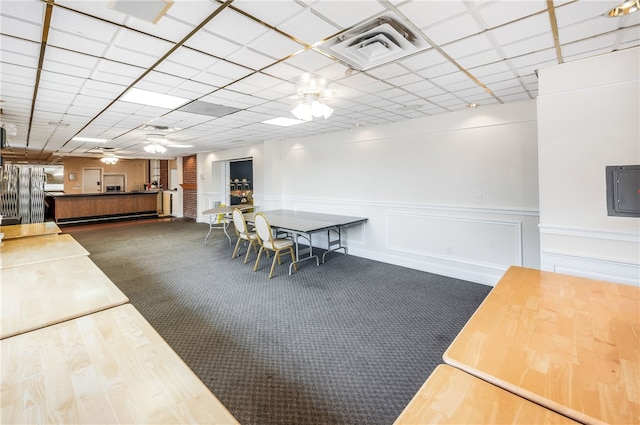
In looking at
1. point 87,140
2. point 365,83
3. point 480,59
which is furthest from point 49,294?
point 87,140

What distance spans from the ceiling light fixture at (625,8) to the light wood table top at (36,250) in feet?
14.1

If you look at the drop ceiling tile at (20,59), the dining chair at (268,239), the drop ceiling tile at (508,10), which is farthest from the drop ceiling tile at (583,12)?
the dining chair at (268,239)

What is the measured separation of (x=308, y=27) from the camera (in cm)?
182

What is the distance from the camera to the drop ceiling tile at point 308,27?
5.64 feet

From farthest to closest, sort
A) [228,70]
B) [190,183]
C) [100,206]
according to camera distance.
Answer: [190,183] → [100,206] → [228,70]

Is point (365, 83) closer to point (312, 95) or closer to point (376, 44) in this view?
point (312, 95)

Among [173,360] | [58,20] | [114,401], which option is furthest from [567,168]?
[58,20]

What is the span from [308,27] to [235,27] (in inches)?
18.1

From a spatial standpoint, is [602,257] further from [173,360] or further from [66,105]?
[66,105]

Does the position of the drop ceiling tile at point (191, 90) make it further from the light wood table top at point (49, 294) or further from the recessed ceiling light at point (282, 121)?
the light wood table top at point (49, 294)

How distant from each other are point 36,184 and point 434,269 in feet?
36.9

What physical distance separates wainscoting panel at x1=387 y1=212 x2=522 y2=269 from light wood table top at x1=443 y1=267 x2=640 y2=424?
207 centimetres

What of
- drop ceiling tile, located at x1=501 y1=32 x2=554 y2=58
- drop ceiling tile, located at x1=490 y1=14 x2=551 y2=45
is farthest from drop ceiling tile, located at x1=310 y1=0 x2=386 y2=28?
drop ceiling tile, located at x1=501 y1=32 x2=554 y2=58

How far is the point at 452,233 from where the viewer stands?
4355mm
